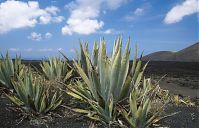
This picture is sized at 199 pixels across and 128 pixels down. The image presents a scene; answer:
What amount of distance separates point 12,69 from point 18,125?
2944 mm

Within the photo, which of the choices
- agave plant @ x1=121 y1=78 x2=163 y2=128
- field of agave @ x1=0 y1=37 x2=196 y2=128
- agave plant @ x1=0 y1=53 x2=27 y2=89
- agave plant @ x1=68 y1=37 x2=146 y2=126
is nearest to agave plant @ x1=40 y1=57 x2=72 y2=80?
agave plant @ x1=0 y1=53 x2=27 y2=89

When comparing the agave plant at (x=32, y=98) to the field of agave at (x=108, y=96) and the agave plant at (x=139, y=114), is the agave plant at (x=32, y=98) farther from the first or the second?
the agave plant at (x=139, y=114)

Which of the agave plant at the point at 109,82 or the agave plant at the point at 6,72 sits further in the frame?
the agave plant at the point at 6,72

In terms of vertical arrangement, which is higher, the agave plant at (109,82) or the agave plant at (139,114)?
the agave plant at (109,82)

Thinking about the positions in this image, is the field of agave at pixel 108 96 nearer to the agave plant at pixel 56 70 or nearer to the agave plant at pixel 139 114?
the agave plant at pixel 139 114

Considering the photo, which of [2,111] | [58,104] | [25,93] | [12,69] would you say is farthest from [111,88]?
[12,69]

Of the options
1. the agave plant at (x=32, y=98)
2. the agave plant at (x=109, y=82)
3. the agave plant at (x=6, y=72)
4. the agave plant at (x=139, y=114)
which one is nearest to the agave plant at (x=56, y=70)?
the agave plant at (x=6, y=72)

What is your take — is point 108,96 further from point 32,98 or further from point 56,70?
point 56,70

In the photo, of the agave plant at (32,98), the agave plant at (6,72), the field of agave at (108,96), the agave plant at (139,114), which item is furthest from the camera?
the agave plant at (6,72)

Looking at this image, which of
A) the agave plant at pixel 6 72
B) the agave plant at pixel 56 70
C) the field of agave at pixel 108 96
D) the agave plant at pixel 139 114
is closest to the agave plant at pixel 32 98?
the field of agave at pixel 108 96

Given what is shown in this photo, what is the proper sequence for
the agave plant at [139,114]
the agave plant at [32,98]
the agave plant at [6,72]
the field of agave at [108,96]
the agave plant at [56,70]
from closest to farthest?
the agave plant at [139,114] < the field of agave at [108,96] < the agave plant at [32,98] < the agave plant at [6,72] < the agave plant at [56,70]

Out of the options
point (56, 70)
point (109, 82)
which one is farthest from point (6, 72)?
point (109, 82)

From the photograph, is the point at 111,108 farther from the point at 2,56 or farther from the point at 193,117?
the point at 2,56

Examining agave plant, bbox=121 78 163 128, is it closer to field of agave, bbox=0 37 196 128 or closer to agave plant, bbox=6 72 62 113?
field of agave, bbox=0 37 196 128
